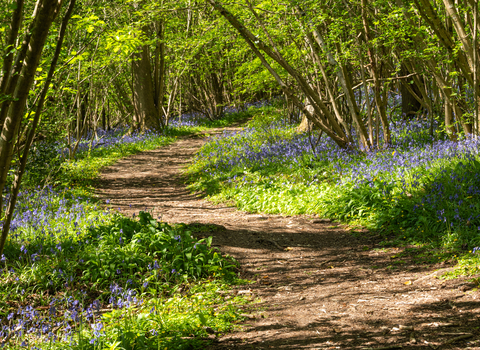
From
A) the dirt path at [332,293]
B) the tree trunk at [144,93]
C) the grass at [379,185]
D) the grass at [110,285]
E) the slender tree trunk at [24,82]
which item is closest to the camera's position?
the slender tree trunk at [24,82]

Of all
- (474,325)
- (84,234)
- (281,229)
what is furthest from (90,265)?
(474,325)

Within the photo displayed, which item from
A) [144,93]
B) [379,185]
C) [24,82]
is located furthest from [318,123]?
[144,93]

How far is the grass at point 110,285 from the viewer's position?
3.10 meters

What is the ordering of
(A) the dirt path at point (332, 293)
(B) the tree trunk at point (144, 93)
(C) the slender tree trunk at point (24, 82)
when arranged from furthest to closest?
(B) the tree trunk at point (144, 93) < (A) the dirt path at point (332, 293) < (C) the slender tree trunk at point (24, 82)

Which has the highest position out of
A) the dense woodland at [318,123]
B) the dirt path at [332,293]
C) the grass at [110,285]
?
the dense woodland at [318,123]

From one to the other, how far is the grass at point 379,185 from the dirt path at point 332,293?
1.21 ft

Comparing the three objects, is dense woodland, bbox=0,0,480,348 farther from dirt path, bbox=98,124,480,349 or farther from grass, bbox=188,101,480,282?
dirt path, bbox=98,124,480,349

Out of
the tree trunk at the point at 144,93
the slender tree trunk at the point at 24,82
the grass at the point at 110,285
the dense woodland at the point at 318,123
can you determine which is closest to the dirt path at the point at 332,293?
the grass at the point at 110,285

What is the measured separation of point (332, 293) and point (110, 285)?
2203 millimetres

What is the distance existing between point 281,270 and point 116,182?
7.16 m

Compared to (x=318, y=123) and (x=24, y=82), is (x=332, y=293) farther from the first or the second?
(x=318, y=123)

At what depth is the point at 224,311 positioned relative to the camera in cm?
365

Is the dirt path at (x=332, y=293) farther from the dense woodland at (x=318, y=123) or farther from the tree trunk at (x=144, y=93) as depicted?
the tree trunk at (x=144, y=93)

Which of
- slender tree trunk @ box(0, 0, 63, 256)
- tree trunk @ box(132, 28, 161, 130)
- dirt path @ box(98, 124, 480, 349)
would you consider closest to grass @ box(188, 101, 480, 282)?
dirt path @ box(98, 124, 480, 349)
